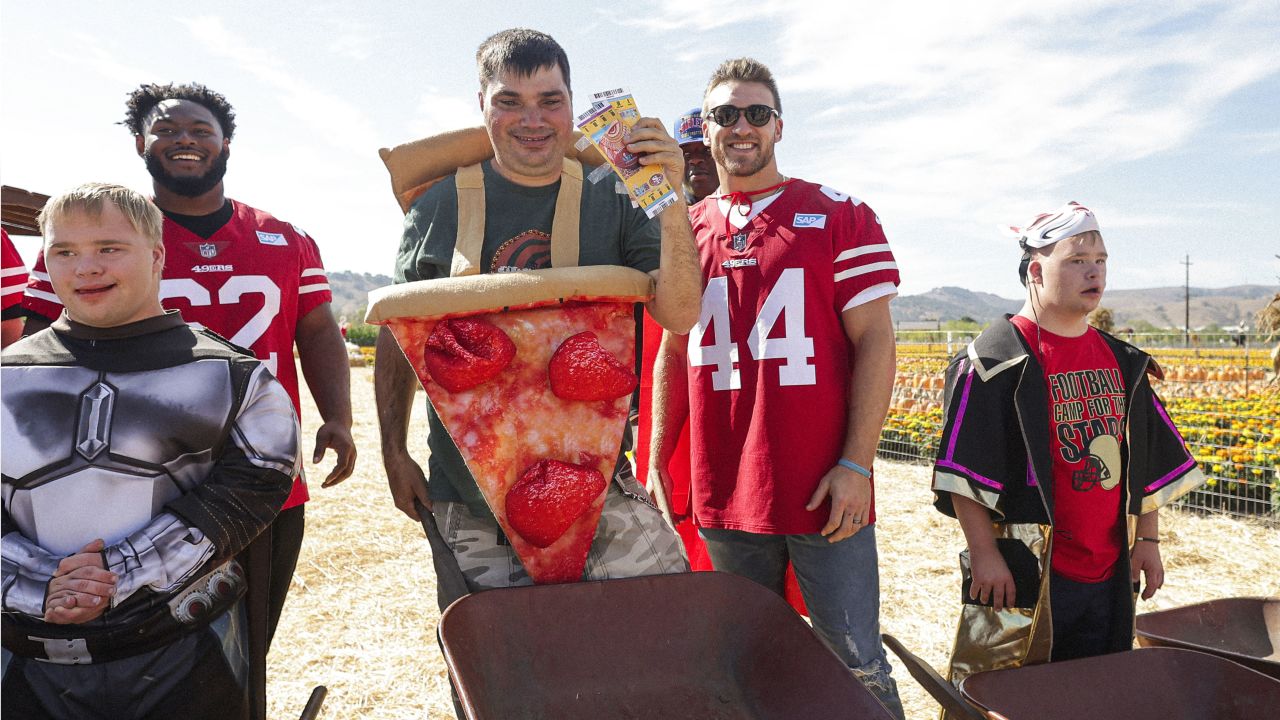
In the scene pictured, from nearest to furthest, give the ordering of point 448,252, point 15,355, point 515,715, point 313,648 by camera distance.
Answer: point 515,715 < point 15,355 < point 448,252 < point 313,648

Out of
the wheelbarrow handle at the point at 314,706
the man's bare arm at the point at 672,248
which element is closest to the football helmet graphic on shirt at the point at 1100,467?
the man's bare arm at the point at 672,248

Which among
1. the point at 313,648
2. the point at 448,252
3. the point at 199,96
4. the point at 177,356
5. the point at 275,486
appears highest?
the point at 199,96

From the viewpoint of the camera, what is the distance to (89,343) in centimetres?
174

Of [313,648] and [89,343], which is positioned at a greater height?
[89,343]

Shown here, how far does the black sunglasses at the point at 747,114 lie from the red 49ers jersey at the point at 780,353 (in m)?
0.21

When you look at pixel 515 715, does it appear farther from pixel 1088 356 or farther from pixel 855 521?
pixel 1088 356

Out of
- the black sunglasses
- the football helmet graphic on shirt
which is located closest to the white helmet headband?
the football helmet graphic on shirt

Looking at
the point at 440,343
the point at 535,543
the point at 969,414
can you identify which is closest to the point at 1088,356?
the point at 969,414

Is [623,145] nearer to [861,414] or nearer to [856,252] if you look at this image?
[856,252]

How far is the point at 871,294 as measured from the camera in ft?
7.64

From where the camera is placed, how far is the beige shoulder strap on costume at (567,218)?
1.93 meters

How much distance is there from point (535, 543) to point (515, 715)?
364 millimetres

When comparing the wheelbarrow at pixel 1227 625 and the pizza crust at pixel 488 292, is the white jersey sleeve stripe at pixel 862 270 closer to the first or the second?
the pizza crust at pixel 488 292

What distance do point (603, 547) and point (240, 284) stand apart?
148cm
